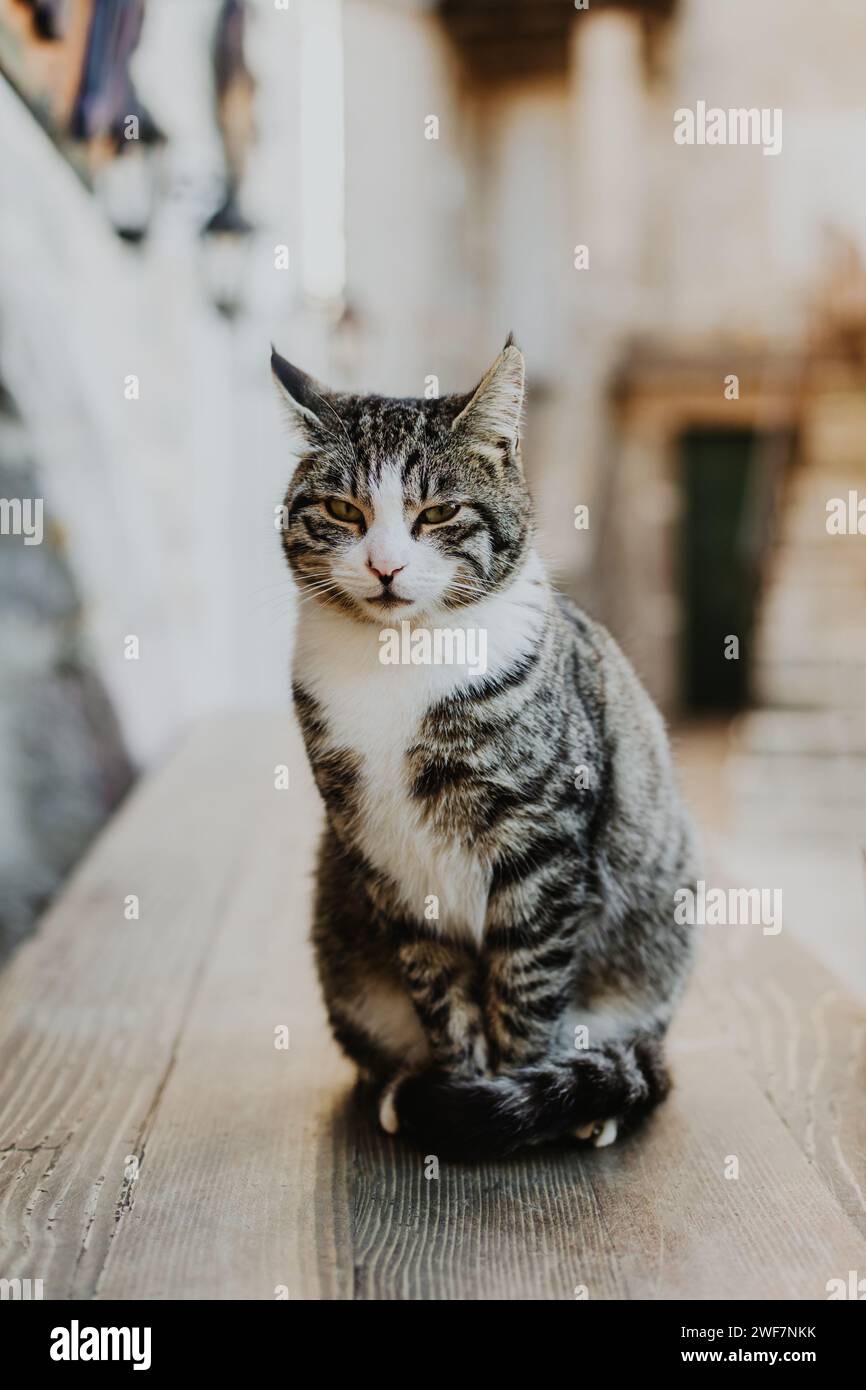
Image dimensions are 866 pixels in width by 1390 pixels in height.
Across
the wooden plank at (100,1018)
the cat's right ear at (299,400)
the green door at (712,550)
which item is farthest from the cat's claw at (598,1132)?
the green door at (712,550)

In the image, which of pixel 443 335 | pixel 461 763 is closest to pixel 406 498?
pixel 461 763

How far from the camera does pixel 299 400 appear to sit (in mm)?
1628

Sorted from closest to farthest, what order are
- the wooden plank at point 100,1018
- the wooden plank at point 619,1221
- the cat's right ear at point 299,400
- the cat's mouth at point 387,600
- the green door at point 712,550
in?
1. the wooden plank at point 619,1221
2. the wooden plank at point 100,1018
3. the cat's mouth at point 387,600
4. the cat's right ear at point 299,400
5. the green door at point 712,550

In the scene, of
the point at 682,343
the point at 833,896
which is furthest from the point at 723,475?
the point at 833,896

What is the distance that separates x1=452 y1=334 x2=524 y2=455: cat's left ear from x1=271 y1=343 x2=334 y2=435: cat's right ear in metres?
0.17

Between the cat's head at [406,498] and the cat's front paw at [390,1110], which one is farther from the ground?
the cat's head at [406,498]

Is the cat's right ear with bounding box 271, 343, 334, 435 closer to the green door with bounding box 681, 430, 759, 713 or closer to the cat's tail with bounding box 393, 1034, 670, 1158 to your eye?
the cat's tail with bounding box 393, 1034, 670, 1158

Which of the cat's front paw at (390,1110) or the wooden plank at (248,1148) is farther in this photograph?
the cat's front paw at (390,1110)

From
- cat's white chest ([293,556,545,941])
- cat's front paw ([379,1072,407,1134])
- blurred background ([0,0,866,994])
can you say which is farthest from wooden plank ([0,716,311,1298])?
cat's white chest ([293,556,545,941])

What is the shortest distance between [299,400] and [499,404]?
0.82ft

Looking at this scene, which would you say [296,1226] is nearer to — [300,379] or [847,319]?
[300,379]

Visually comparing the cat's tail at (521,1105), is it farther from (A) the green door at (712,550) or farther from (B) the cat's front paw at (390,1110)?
(A) the green door at (712,550)

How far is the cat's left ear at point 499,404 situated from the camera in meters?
1.56
